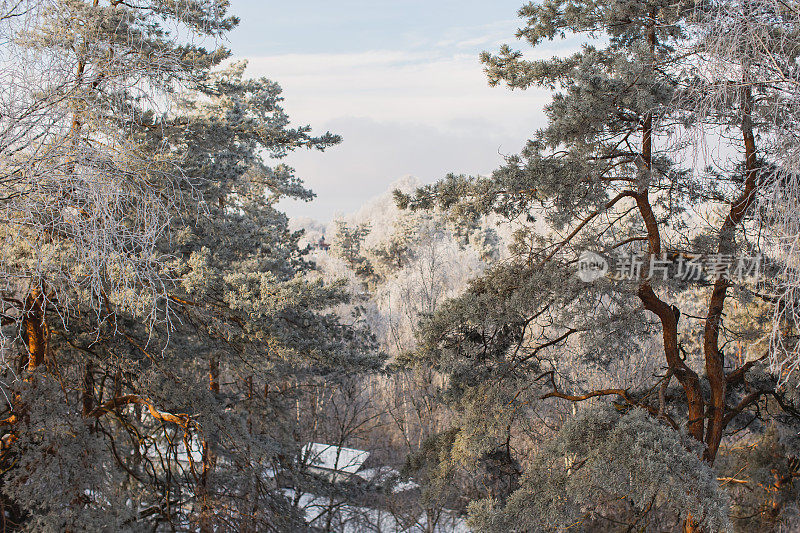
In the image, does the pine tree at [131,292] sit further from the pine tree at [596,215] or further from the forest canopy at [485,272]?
the pine tree at [596,215]

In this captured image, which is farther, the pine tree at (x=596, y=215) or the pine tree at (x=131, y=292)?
the pine tree at (x=596, y=215)

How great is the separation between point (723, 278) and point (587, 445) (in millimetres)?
2596

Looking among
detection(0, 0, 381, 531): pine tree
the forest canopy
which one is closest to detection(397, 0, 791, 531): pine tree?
the forest canopy

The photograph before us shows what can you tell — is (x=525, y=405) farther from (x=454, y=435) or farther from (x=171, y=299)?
(x=171, y=299)

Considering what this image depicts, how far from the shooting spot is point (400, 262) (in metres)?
30.7

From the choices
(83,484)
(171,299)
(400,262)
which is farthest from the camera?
(400,262)

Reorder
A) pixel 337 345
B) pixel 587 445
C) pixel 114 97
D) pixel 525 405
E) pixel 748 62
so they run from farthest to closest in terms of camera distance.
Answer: pixel 337 345 < pixel 525 405 < pixel 587 445 < pixel 748 62 < pixel 114 97

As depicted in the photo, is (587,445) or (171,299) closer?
(587,445)

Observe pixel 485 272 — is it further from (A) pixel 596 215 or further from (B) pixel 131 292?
(B) pixel 131 292

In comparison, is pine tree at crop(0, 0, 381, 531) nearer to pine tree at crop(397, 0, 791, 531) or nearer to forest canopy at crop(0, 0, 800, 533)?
forest canopy at crop(0, 0, 800, 533)

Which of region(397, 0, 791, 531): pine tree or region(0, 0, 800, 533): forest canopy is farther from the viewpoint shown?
region(397, 0, 791, 531): pine tree

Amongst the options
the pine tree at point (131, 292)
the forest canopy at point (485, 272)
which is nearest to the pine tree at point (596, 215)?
the forest canopy at point (485, 272)

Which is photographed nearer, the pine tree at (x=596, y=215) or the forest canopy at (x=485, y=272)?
the forest canopy at (x=485, y=272)

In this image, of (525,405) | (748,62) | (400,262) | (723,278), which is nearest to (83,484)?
(525,405)
